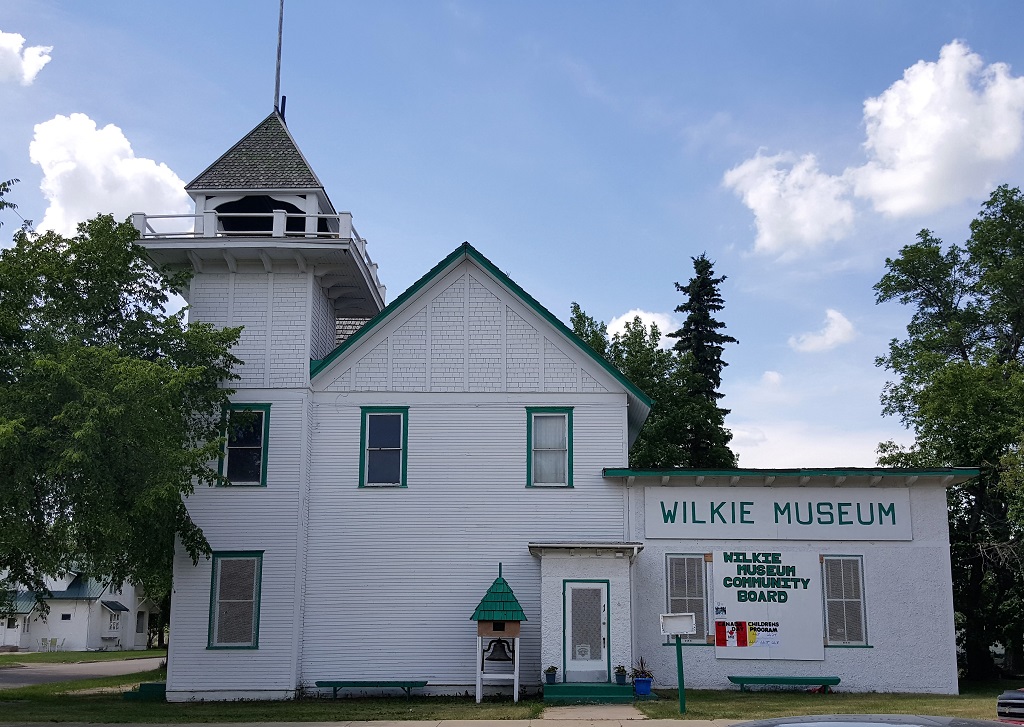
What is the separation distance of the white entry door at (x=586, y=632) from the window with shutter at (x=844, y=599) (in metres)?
5.09

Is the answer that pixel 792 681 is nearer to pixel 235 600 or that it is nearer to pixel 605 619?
pixel 605 619

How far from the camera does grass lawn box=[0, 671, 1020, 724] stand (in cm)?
1802

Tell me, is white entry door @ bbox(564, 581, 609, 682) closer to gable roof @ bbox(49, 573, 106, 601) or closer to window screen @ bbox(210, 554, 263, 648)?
window screen @ bbox(210, 554, 263, 648)

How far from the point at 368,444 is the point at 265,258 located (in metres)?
4.88

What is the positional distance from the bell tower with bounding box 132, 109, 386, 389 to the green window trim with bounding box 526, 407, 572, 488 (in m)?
5.19

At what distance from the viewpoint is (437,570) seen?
74.9ft

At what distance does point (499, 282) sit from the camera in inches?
939

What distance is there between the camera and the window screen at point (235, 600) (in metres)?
22.4

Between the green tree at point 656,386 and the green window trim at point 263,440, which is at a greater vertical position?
the green tree at point 656,386

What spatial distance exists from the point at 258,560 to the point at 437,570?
12.9ft

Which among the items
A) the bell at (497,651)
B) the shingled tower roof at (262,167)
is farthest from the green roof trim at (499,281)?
the bell at (497,651)

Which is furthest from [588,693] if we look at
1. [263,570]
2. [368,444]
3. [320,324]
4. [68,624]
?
[68,624]

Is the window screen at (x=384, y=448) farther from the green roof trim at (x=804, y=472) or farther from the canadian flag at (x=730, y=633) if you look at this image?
the canadian flag at (x=730, y=633)

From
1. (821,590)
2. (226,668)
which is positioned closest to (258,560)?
(226,668)
